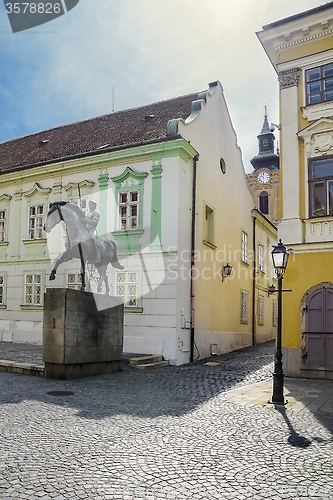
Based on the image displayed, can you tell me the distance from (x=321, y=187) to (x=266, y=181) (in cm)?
4794

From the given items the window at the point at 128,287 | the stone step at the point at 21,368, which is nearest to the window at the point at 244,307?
the window at the point at 128,287

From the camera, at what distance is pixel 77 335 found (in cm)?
1195

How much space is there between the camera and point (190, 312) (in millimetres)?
17281

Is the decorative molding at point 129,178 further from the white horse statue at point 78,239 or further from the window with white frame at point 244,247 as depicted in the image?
the window with white frame at point 244,247

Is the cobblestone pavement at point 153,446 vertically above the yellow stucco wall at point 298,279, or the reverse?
the yellow stucco wall at point 298,279

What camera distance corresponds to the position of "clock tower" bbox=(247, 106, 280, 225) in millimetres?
59344

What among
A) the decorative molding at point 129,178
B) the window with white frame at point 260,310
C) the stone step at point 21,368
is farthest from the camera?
the window with white frame at point 260,310

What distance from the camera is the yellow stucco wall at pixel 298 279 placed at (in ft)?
44.6

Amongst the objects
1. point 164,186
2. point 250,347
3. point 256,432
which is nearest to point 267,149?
point 250,347

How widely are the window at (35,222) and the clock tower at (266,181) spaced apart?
3944 centimetres

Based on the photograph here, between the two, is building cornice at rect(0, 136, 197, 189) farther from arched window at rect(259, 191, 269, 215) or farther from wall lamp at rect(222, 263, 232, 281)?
arched window at rect(259, 191, 269, 215)

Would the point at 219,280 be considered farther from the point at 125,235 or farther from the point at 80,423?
the point at 80,423

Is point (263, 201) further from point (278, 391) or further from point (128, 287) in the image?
point (278, 391)

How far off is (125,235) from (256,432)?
1141 centimetres
